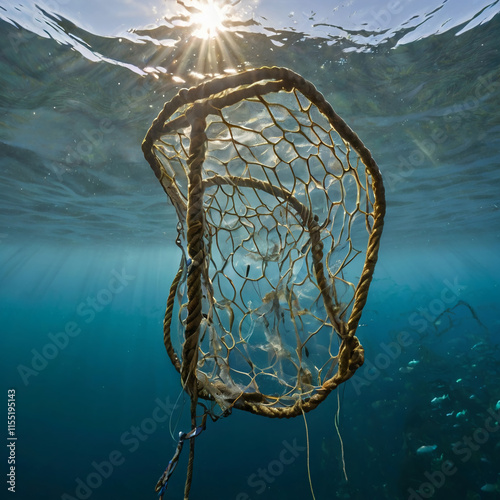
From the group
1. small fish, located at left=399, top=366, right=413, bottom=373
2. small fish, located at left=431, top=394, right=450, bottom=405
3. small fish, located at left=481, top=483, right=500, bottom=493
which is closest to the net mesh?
small fish, located at left=481, top=483, right=500, bottom=493

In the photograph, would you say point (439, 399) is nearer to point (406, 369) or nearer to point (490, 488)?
point (490, 488)

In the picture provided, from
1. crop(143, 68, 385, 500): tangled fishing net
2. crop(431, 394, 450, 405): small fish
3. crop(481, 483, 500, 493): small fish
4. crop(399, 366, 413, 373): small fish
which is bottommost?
crop(481, 483, 500, 493): small fish

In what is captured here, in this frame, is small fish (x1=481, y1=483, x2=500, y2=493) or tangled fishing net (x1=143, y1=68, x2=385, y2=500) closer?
tangled fishing net (x1=143, y1=68, x2=385, y2=500)

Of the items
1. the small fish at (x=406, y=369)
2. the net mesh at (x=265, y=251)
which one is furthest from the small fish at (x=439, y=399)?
the net mesh at (x=265, y=251)

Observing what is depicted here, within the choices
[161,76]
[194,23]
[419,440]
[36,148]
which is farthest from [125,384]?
[194,23]

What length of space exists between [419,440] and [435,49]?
9.40m

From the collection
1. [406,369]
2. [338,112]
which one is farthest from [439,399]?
[338,112]

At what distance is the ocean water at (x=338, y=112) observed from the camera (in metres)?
5.66

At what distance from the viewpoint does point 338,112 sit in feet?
27.8

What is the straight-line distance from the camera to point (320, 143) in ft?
6.79

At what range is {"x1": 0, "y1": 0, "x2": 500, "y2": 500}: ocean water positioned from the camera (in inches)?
223

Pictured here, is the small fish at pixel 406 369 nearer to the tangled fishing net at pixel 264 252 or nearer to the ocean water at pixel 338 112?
the ocean water at pixel 338 112

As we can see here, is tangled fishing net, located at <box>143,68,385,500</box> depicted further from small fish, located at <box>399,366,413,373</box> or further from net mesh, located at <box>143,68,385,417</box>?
small fish, located at <box>399,366,413,373</box>

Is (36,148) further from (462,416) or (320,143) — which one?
(462,416)
